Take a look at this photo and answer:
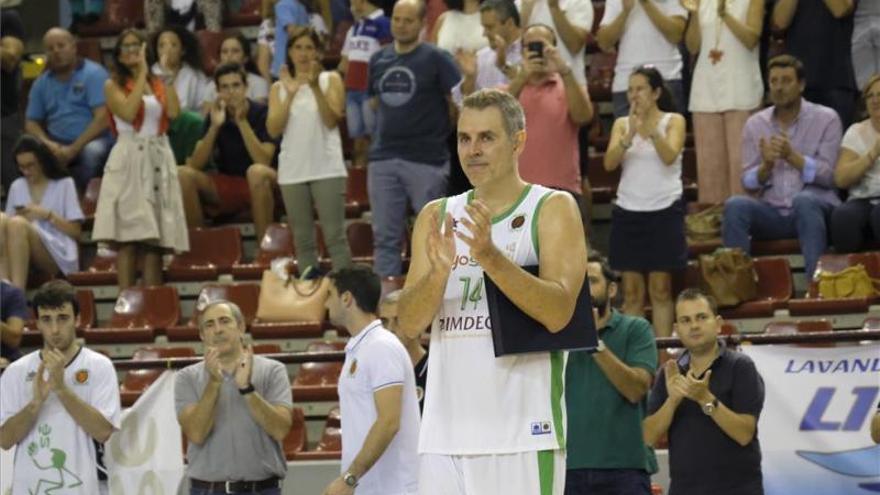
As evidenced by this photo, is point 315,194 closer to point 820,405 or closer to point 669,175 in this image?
point 669,175

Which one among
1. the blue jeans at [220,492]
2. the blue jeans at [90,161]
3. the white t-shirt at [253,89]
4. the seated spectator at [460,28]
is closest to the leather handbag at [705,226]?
the seated spectator at [460,28]

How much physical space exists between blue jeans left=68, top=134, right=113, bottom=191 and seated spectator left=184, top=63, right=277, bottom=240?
96 cm

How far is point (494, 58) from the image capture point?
11.9 m

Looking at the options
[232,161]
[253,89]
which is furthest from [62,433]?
[253,89]

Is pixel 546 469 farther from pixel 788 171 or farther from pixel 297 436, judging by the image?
pixel 788 171

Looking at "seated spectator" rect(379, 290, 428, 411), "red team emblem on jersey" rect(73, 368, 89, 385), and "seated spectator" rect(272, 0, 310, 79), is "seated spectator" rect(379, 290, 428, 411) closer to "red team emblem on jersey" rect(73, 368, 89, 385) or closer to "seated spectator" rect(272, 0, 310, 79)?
"red team emblem on jersey" rect(73, 368, 89, 385)

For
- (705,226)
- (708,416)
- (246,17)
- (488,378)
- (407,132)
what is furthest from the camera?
(246,17)

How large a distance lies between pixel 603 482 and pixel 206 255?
6.11 m

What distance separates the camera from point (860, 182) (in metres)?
11.0

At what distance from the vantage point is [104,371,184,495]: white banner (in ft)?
29.6

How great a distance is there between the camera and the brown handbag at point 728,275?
10742 mm

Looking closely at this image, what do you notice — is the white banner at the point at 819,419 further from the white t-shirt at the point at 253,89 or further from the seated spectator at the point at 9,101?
the seated spectator at the point at 9,101

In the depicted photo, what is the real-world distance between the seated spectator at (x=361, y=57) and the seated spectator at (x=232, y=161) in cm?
66

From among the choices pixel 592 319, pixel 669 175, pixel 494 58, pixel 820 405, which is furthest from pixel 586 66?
pixel 592 319
